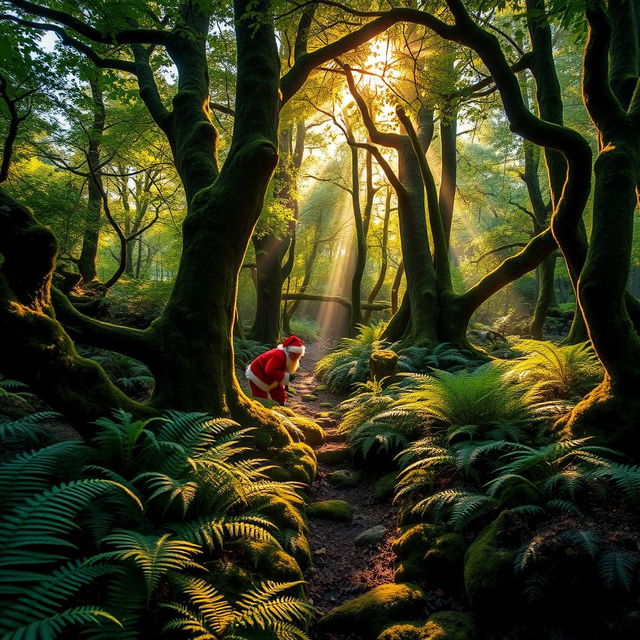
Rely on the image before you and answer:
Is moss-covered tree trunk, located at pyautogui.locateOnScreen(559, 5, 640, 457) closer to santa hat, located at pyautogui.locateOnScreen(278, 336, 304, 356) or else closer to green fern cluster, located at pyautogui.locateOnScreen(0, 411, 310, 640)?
green fern cluster, located at pyautogui.locateOnScreen(0, 411, 310, 640)

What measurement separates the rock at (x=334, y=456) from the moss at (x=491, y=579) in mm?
2767

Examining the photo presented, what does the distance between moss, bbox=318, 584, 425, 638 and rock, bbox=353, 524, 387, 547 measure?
87 centimetres

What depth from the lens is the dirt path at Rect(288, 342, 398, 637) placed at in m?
2.76

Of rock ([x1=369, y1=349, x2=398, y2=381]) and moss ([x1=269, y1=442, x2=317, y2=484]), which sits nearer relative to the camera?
moss ([x1=269, y1=442, x2=317, y2=484])

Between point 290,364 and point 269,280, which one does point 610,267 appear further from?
point 269,280

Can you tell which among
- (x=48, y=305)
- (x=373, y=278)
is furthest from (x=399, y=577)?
(x=373, y=278)

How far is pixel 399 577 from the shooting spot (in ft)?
8.77

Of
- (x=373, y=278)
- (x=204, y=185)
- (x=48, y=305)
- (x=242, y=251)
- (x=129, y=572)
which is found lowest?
(x=129, y=572)

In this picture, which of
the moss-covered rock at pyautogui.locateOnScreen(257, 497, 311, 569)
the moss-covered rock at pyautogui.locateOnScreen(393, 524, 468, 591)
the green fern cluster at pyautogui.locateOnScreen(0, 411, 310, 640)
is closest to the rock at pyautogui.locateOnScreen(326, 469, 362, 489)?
the moss-covered rock at pyautogui.locateOnScreen(257, 497, 311, 569)

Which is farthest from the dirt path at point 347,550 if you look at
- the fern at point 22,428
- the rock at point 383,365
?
the fern at point 22,428

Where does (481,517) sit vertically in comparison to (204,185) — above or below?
below

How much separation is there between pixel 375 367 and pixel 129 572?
18.6 feet

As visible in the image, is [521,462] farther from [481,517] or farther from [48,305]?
[48,305]

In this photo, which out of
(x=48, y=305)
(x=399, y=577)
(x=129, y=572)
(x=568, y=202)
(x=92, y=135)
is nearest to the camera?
(x=129, y=572)
